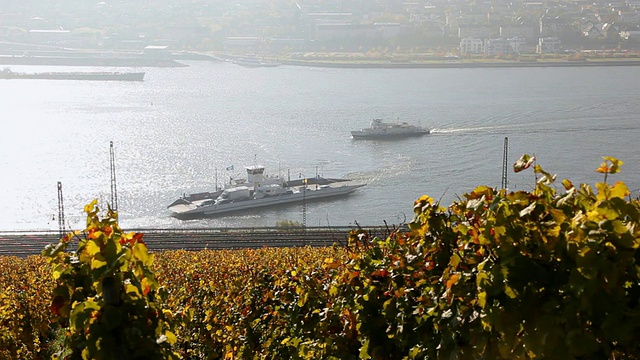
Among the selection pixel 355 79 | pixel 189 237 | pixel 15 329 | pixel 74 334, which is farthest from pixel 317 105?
pixel 74 334

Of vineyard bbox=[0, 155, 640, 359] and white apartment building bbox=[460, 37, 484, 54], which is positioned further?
white apartment building bbox=[460, 37, 484, 54]

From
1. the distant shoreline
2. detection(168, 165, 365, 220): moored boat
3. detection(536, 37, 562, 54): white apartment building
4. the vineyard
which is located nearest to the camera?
the vineyard

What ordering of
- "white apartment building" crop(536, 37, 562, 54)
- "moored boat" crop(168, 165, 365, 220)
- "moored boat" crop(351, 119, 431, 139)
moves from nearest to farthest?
"moored boat" crop(168, 165, 365, 220)
"moored boat" crop(351, 119, 431, 139)
"white apartment building" crop(536, 37, 562, 54)

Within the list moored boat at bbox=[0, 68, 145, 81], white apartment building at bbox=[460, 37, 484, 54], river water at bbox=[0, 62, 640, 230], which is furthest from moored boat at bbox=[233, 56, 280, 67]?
white apartment building at bbox=[460, 37, 484, 54]

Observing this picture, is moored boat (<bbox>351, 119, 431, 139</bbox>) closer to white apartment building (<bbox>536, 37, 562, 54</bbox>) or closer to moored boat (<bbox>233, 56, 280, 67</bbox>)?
moored boat (<bbox>233, 56, 280, 67</bbox>)

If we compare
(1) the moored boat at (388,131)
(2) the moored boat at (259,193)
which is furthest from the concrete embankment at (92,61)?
(2) the moored boat at (259,193)

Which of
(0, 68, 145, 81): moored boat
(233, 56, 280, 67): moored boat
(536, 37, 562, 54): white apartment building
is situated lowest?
(0, 68, 145, 81): moored boat

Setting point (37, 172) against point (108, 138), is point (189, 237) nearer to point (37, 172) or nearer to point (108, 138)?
point (37, 172)

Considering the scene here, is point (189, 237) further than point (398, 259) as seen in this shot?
Yes
